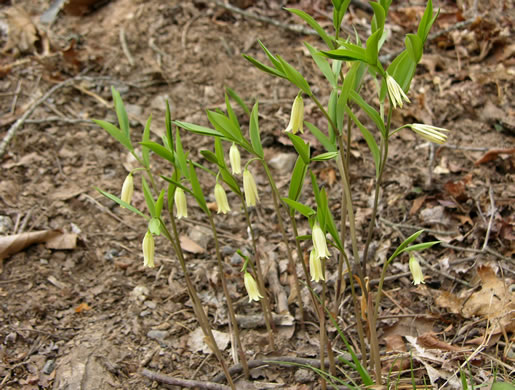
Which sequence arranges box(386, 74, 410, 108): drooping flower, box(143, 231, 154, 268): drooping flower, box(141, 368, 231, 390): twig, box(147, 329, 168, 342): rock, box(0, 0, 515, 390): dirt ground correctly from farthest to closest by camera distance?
box(147, 329, 168, 342): rock → box(0, 0, 515, 390): dirt ground → box(141, 368, 231, 390): twig → box(143, 231, 154, 268): drooping flower → box(386, 74, 410, 108): drooping flower

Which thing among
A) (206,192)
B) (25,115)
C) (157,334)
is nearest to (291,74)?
(157,334)

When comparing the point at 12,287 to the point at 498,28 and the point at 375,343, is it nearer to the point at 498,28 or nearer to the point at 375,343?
the point at 375,343

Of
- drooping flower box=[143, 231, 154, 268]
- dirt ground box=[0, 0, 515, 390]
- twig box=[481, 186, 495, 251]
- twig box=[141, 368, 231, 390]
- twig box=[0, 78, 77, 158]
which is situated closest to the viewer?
drooping flower box=[143, 231, 154, 268]

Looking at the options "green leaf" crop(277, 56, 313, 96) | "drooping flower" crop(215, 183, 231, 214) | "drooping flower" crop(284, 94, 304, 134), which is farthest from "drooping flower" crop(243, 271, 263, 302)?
"green leaf" crop(277, 56, 313, 96)

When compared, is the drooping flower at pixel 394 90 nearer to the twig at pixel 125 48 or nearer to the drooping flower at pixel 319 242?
the drooping flower at pixel 319 242

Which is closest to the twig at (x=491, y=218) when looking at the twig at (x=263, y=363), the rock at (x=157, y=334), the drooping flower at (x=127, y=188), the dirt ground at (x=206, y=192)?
the dirt ground at (x=206, y=192)

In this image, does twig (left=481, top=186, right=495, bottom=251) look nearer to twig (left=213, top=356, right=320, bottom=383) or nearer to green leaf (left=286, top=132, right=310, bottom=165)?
twig (left=213, top=356, right=320, bottom=383)

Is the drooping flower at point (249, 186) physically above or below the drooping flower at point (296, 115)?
below
